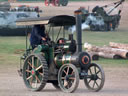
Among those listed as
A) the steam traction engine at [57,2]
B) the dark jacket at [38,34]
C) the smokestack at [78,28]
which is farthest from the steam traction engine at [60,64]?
the steam traction engine at [57,2]

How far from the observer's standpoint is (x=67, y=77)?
1048 cm

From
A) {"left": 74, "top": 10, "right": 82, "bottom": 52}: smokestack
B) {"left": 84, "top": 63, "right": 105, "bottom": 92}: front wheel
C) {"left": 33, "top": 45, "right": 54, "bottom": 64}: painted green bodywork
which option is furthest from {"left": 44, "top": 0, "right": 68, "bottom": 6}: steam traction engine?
{"left": 74, "top": 10, "right": 82, "bottom": 52}: smokestack

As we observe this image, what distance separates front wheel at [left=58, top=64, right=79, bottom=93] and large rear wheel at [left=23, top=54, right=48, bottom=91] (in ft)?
1.23

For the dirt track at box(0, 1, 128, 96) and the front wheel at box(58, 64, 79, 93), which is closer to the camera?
the front wheel at box(58, 64, 79, 93)

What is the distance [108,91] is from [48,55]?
176 cm

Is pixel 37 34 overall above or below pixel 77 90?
above

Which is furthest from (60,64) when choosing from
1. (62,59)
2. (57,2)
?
(57,2)

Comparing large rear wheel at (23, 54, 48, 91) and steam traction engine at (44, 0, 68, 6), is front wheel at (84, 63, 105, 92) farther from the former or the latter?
steam traction engine at (44, 0, 68, 6)

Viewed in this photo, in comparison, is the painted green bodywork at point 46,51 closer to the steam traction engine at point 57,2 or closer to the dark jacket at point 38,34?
the dark jacket at point 38,34

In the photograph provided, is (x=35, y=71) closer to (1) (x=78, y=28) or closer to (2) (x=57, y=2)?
(1) (x=78, y=28)

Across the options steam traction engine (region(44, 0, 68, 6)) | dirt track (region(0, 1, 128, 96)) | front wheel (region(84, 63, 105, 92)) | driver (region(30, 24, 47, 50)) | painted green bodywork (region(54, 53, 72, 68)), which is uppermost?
driver (region(30, 24, 47, 50))

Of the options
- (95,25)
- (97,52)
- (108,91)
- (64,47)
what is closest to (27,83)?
(64,47)

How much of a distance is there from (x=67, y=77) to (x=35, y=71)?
1.03 metres

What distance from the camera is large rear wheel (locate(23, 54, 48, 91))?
419 inches
